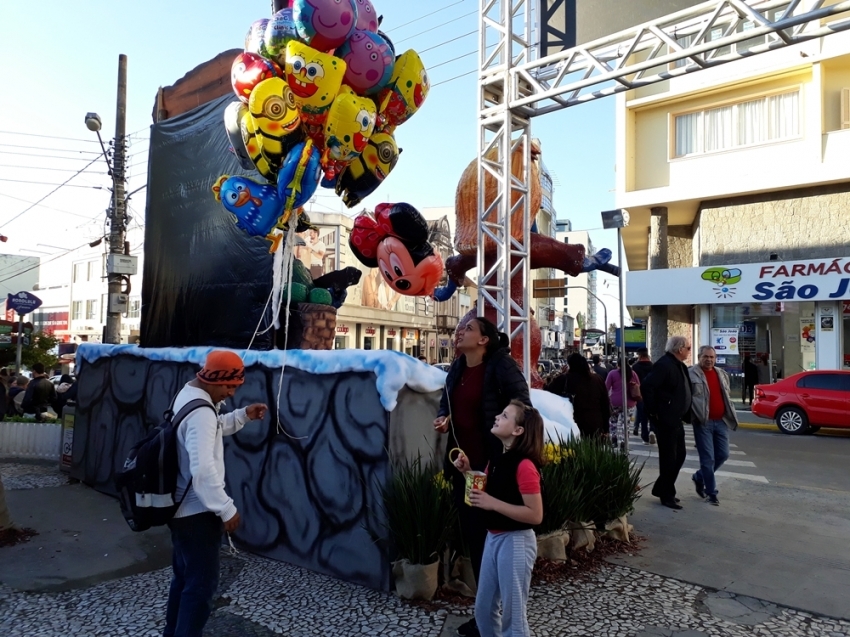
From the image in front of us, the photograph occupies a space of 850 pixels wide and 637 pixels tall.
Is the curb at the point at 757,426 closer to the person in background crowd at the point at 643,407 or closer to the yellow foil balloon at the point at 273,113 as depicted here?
the person in background crowd at the point at 643,407

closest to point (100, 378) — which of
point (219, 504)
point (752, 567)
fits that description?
point (219, 504)

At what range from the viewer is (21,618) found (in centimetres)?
414

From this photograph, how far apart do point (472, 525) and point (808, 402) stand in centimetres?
1302

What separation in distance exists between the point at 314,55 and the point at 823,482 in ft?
28.0

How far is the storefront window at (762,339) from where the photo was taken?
18188 mm

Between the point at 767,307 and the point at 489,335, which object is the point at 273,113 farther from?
the point at 767,307

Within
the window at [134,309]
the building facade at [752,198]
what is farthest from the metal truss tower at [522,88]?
the window at [134,309]

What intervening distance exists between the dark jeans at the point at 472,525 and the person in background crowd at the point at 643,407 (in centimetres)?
742

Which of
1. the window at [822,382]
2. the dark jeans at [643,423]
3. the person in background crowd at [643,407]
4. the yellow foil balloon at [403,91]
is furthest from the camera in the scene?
the window at [822,382]

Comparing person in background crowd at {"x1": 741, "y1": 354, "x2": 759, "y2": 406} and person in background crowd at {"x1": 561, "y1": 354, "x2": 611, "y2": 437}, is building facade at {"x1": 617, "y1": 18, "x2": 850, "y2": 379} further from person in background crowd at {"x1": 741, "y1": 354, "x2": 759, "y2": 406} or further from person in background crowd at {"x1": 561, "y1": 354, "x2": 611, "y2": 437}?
person in background crowd at {"x1": 561, "y1": 354, "x2": 611, "y2": 437}

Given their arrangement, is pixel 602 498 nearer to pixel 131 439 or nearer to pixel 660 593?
pixel 660 593

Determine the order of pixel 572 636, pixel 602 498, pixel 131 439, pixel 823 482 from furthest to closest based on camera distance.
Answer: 1. pixel 823 482
2. pixel 131 439
3. pixel 602 498
4. pixel 572 636

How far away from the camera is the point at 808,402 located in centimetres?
1392

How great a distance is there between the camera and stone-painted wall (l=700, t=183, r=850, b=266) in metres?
17.0
